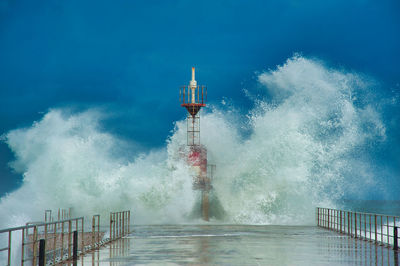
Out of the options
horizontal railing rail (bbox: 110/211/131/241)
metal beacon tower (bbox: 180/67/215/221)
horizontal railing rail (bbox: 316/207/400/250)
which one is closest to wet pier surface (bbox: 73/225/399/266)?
horizontal railing rail (bbox: 316/207/400/250)

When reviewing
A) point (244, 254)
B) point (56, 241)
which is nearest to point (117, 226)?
point (56, 241)

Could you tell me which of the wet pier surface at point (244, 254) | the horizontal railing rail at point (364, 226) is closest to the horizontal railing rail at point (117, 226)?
the wet pier surface at point (244, 254)

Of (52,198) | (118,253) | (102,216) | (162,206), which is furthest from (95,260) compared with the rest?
(52,198)

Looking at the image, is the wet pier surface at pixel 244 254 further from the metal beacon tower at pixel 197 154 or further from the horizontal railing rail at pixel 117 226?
the metal beacon tower at pixel 197 154

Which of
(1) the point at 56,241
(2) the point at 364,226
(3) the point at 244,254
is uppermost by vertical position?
(3) the point at 244,254

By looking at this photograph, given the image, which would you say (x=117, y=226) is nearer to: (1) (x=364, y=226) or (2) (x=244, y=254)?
(2) (x=244, y=254)

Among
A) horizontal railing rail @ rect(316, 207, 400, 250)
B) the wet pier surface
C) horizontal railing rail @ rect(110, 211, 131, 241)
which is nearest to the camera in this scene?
the wet pier surface

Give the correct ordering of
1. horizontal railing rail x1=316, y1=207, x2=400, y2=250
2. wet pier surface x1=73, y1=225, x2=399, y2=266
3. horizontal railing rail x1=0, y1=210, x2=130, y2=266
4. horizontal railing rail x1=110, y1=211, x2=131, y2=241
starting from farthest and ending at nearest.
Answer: horizontal railing rail x1=110, y1=211, x2=131, y2=241 → horizontal railing rail x1=316, y1=207, x2=400, y2=250 → wet pier surface x1=73, y1=225, x2=399, y2=266 → horizontal railing rail x1=0, y1=210, x2=130, y2=266

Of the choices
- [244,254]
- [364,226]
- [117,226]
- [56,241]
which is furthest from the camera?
[364,226]

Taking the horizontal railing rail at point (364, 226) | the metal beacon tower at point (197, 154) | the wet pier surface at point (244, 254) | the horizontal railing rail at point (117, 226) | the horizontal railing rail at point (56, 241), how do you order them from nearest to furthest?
the horizontal railing rail at point (56, 241)
the wet pier surface at point (244, 254)
the horizontal railing rail at point (364, 226)
the horizontal railing rail at point (117, 226)
the metal beacon tower at point (197, 154)

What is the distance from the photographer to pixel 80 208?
5388 cm

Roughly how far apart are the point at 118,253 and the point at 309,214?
37097 mm

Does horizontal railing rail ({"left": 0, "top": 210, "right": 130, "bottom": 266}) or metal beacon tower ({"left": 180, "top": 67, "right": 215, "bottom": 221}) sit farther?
metal beacon tower ({"left": 180, "top": 67, "right": 215, "bottom": 221})

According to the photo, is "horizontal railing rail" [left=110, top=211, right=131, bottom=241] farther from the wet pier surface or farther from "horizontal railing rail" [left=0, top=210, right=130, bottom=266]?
the wet pier surface
